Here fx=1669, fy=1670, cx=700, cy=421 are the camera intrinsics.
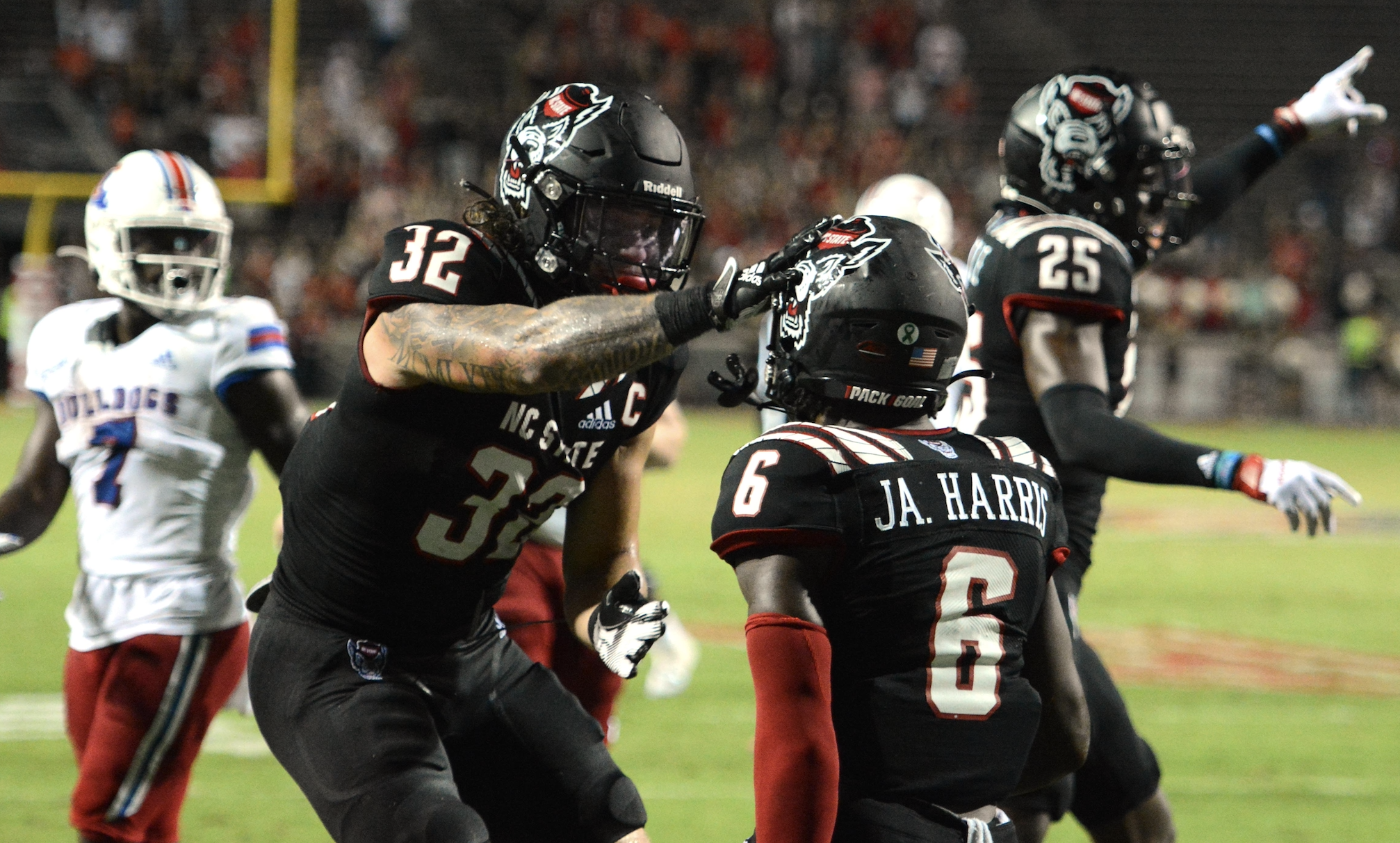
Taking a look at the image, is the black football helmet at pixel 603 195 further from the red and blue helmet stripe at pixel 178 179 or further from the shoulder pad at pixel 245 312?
the red and blue helmet stripe at pixel 178 179

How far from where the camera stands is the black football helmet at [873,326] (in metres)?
2.79

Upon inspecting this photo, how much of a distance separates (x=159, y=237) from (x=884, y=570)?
256 centimetres

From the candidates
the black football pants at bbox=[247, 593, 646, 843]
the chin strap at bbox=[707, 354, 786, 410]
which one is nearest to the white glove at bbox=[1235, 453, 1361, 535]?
the chin strap at bbox=[707, 354, 786, 410]

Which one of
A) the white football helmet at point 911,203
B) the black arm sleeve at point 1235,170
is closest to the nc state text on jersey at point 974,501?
the black arm sleeve at point 1235,170

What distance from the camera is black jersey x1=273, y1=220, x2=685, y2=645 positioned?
3076 mm

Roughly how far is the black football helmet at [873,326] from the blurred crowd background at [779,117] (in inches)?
702

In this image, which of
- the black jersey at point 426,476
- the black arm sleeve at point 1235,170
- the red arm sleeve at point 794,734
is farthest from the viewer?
the black arm sleeve at point 1235,170

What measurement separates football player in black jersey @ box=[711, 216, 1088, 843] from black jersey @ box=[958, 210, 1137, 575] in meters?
1.27

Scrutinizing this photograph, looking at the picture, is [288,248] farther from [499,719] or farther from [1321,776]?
[499,719]

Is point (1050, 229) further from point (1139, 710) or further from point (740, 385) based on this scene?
point (1139, 710)

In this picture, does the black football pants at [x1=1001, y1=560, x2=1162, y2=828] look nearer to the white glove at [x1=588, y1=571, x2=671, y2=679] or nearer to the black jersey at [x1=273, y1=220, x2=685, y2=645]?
the white glove at [x1=588, y1=571, x2=671, y2=679]

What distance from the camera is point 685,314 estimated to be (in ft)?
9.04

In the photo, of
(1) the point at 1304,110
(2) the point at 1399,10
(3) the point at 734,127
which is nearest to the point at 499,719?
(1) the point at 1304,110

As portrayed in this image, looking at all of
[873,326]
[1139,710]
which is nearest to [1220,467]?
[873,326]
